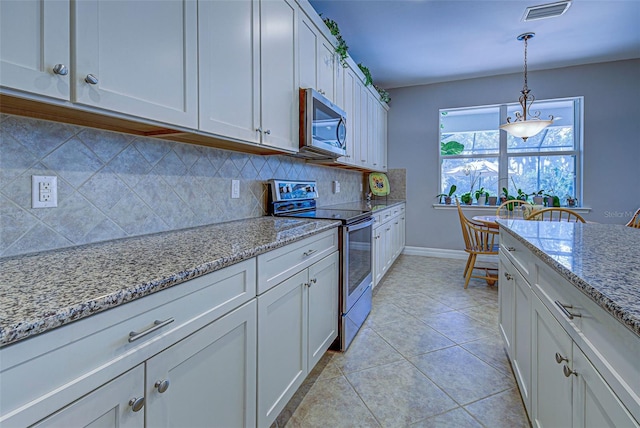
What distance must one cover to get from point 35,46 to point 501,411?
2251 mm

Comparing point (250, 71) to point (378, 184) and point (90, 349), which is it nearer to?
point (90, 349)

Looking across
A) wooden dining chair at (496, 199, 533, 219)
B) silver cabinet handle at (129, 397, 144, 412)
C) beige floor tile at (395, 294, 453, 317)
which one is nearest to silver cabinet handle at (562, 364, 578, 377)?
silver cabinet handle at (129, 397, 144, 412)

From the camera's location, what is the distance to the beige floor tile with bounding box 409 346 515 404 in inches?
67.3

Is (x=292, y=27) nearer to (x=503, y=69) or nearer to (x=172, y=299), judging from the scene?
(x=172, y=299)

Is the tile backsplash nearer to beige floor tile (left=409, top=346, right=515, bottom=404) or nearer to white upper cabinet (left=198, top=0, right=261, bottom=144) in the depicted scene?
white upper cabinet (left=198, top=0, right=261, bottom=144)

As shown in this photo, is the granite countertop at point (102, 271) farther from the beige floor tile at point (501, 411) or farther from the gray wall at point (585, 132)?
the gray wall at point (585, 132)

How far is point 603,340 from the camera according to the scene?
711 mm

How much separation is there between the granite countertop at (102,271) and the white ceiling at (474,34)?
2466mm

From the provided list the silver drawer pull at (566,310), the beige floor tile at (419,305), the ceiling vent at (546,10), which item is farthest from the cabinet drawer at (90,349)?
the ceiling vent at (546,10)

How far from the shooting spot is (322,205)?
325 cm

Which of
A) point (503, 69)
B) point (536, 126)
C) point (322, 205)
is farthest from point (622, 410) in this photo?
point (503, 69)

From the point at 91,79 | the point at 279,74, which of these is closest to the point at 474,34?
the point at 279,74

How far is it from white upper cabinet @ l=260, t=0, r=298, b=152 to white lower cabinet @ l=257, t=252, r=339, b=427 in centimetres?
79

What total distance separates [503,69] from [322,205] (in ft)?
10.5
